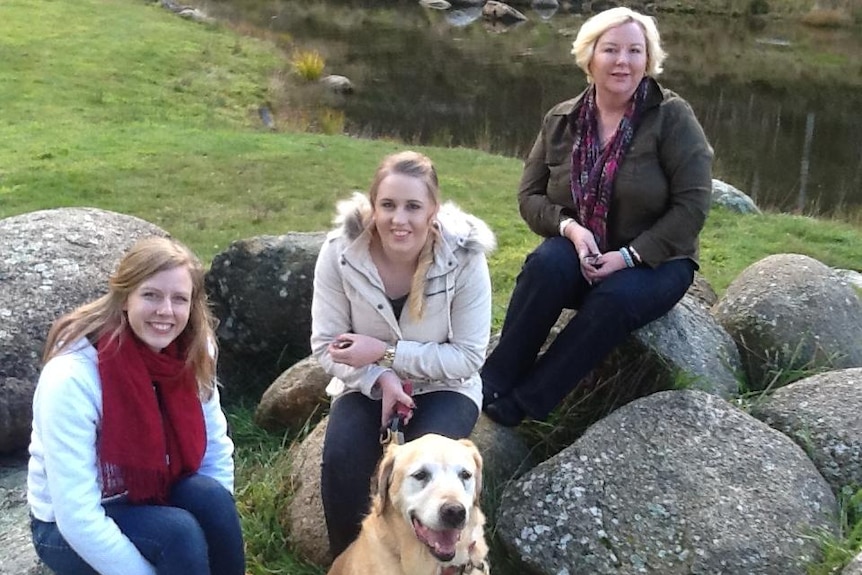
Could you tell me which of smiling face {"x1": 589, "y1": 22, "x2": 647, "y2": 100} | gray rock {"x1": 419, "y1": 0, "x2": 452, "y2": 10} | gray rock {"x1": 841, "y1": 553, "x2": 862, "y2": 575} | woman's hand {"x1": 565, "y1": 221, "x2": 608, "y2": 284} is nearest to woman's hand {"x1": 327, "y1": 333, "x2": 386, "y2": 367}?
woman's hand {"x1": 565, "y1": 221, "x2": 608, "y2": 284}

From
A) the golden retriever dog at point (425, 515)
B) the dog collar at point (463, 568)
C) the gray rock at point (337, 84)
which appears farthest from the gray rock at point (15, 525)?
the gray rock at point (337, 84)

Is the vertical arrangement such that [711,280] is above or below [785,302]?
below

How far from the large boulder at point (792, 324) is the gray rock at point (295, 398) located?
243 cm

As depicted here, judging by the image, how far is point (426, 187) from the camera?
12.8 ft

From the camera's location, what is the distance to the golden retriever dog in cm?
318

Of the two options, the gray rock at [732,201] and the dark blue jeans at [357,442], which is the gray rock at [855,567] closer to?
the dark blue jeans at [357,442]

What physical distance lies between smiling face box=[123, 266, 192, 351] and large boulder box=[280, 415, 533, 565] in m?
1.21

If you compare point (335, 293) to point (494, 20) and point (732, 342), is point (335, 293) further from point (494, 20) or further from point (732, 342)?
point (494, 20)

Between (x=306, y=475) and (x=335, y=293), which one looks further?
(x=306, y=475)

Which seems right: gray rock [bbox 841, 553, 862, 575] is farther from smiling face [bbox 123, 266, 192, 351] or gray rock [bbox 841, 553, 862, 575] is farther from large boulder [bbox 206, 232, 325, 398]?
large boulder [bbox 206, 232, 325, 398]

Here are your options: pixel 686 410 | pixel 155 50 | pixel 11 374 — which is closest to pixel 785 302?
pixel 686 410

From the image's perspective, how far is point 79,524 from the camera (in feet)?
10.3

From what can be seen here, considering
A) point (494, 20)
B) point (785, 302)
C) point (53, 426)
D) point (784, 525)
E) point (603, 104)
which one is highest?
point (603, 104)

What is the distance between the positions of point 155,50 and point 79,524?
55.0 feet
